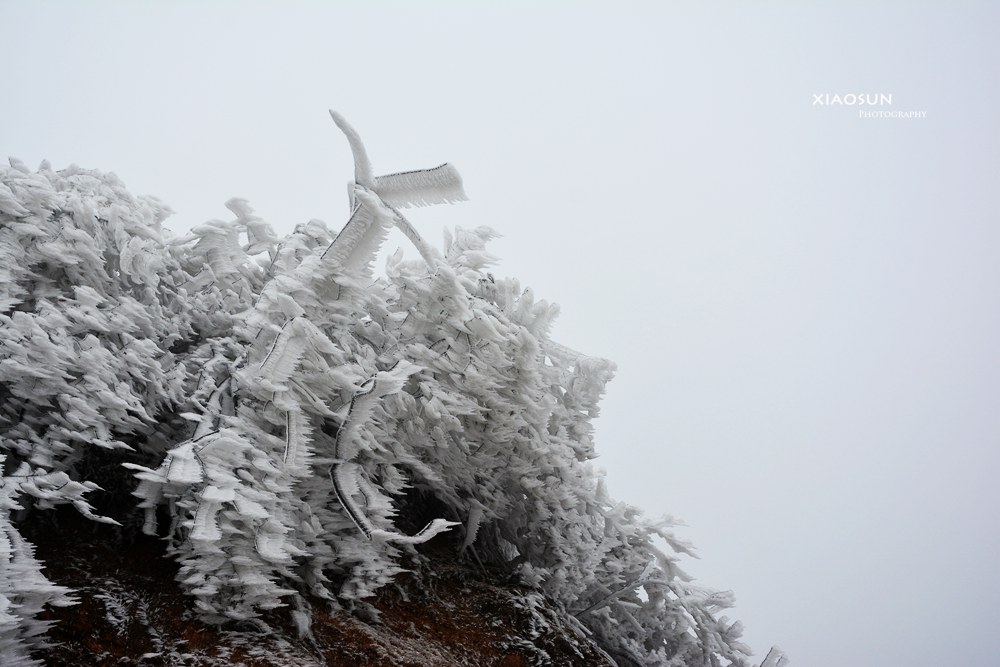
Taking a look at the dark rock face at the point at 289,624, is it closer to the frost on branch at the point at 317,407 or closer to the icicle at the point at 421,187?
the frost on branch at the point at 317,407

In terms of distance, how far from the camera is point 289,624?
14.8 ft

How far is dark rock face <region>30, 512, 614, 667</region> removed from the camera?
156 inches

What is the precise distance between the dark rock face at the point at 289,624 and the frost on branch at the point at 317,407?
0.61 feet

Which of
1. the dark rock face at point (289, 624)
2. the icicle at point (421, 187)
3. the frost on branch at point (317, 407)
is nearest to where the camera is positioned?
the dark rock face at point (289, 624)

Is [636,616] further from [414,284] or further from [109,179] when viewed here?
[109,179]

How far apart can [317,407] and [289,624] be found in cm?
157

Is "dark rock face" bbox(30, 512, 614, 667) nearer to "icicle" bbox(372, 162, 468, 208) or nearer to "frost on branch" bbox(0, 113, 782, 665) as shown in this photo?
"frost on branch" bbox(0, 113, 782, 665)

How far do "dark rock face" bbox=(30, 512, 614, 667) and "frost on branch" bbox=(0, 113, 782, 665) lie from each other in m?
0.19

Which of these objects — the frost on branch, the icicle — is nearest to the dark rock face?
the frost on branch

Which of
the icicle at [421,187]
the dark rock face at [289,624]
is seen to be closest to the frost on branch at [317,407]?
the icicle at [421,187]

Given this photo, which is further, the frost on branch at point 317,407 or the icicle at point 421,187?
the icicle at point 421,187

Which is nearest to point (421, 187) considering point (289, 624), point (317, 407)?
point (317, 407)

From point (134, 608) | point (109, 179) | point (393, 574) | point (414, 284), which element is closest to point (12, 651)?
point (134, 608)

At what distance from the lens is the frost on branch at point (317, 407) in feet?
14.1
